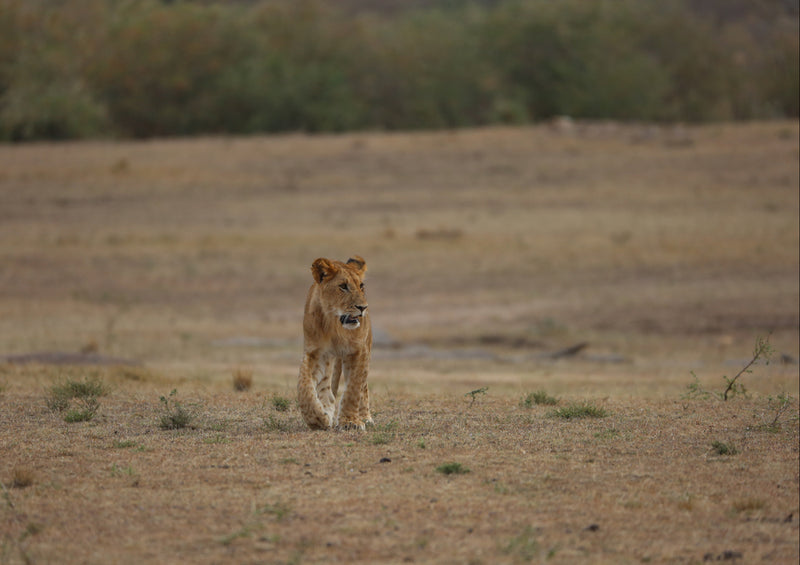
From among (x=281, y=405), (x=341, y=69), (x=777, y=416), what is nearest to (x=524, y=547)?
(x=777, y=416)

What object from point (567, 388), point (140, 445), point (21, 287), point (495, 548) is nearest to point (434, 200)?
point (21, 287)

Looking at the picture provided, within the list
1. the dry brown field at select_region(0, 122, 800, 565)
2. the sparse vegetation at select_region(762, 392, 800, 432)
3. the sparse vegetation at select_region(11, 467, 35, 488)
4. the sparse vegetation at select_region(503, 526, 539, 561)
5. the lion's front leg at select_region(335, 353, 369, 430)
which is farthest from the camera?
the sparse vegetation at select_region(762, 392, 800, 432)

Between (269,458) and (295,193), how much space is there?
89.0 feet

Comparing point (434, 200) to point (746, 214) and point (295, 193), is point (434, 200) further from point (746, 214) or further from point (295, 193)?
point (746, 214)

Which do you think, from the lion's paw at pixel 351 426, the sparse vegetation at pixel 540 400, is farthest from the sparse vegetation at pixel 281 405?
the sparse vegetation at pixel 540 400

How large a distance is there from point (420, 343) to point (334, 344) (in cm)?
1249

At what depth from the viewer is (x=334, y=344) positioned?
8562 mm

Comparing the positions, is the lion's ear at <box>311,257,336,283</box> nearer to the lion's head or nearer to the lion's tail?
the lion's head

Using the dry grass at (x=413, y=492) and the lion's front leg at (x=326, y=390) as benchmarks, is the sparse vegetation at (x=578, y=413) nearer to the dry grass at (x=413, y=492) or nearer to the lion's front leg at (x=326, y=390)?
the dry grass at (x=413, y=492)

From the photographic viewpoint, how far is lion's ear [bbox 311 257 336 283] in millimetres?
8453

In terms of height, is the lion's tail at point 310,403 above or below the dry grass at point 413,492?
above

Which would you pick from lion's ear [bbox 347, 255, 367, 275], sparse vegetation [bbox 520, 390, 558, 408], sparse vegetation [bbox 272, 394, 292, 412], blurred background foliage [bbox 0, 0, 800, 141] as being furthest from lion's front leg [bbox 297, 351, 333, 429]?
blurred background foliage [bbox 0, 0, 800, 141]

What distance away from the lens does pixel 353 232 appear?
29.9 meters

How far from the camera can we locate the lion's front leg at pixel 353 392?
28.2 ft
